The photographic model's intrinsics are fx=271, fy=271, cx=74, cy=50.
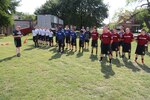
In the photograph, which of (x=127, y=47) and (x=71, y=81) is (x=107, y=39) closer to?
(x=127, y=47)

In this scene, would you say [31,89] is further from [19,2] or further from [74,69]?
[19,2]

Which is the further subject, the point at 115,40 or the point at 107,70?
the point at 115,40

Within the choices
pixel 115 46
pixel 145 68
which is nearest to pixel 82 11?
pixel 115 46

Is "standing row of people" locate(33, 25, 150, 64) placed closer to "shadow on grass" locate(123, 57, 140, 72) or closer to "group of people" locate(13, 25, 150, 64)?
"group of people" locate(13, 25, 150, 64)

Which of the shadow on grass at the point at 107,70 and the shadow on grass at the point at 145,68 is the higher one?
Result: the shadow on grass at the point at 107,70

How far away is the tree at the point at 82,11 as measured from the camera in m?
60.8

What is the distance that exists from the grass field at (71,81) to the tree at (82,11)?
48.7 m

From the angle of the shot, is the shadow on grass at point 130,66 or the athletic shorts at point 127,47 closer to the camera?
the shadow on grass at point 130,66

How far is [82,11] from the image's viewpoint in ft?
202

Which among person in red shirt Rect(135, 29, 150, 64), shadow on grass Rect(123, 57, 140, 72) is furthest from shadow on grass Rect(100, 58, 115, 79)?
person in red shirt Rect(135, 29, 150, 64)

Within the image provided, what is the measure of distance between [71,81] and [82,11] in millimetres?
52998

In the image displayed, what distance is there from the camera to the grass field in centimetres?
821

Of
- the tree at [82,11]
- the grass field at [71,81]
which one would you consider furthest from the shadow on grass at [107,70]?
the tree at [82,11]

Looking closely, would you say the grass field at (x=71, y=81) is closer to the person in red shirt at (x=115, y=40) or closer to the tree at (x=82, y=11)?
the person in red shirt at (x=115, y=40)
